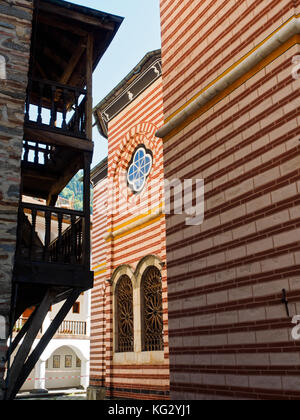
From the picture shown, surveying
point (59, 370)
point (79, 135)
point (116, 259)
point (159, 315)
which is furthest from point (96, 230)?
point (59, 370)

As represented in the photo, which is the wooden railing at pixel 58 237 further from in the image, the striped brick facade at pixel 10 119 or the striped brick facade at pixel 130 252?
the striped brick facade at pixel 130 252

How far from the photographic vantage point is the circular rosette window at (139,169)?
1412 cm

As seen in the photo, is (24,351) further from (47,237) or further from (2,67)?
(2,67)

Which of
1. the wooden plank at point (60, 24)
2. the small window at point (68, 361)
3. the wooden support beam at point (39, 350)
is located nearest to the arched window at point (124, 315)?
the wooden support beam at point (39, 350)

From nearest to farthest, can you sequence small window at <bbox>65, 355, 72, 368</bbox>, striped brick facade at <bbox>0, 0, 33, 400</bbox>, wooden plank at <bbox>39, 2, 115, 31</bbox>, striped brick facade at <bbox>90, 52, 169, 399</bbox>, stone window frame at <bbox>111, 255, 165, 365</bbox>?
striped brick facade at <bbox>0, 0, 33, 400</bbox> < wooden plank at <bbox>39, 2, 115, 31</bbox> < stone window frame at <bbox>111, 255, 165, 365</bbox> < striped brick facade at <bbox>90, 52, 169, 399</bbox> < small window at <bbox>65, 355, 72, 368</bbox>

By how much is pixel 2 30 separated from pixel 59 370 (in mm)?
25813

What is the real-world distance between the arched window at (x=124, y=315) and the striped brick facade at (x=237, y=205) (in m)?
6.79

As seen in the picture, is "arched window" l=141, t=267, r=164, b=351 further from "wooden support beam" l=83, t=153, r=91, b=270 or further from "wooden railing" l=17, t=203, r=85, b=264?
"wooden support beam" l=83, t=153, r=91, b=270

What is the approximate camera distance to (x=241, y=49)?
6.22 m

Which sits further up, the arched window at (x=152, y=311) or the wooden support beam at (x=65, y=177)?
the wooden support beam at (x=65, y=177)

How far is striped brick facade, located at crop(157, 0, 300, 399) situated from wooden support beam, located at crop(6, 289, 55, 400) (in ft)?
6.92

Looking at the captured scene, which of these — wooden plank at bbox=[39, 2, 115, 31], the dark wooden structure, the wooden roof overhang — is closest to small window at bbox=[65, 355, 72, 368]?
the dark wooden structure

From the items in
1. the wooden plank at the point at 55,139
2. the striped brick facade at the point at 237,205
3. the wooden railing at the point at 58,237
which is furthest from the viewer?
the wooden plank at the point at 55,139

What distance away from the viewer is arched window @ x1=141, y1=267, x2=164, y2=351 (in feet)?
38.9
